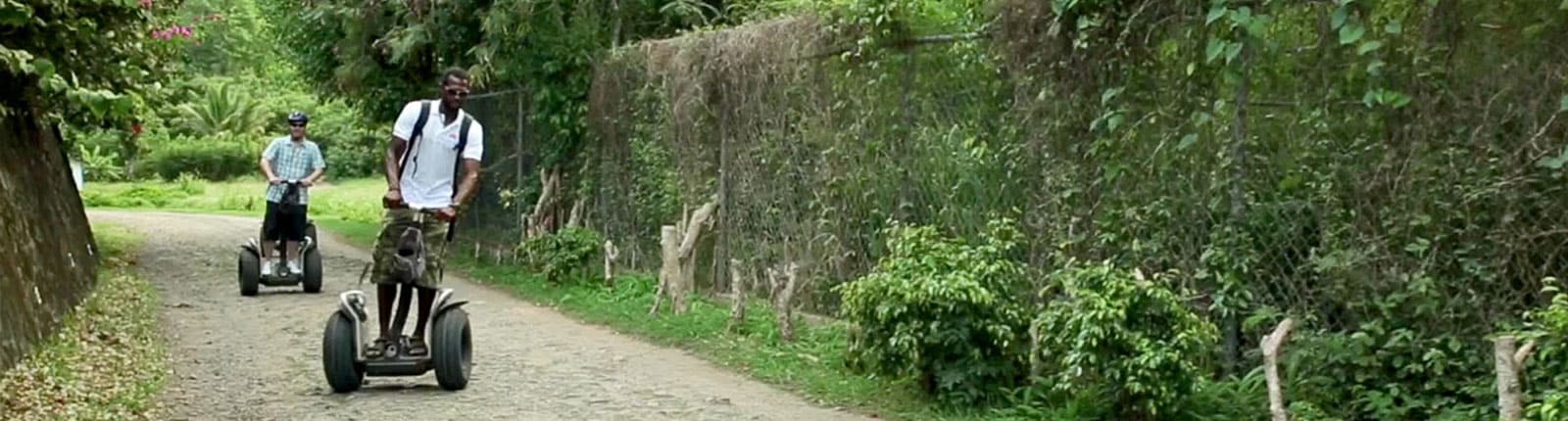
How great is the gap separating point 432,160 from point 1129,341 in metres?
3.35

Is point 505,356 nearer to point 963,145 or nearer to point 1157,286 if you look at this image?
point 963,145

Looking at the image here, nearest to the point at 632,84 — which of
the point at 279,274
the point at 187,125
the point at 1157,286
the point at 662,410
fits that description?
the point at 279,274

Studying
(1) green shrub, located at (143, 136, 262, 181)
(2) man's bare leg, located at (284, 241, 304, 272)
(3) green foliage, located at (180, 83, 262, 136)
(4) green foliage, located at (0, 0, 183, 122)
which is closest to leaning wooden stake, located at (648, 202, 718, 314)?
(4) green foliage, located at (0, 0, 183, 122)

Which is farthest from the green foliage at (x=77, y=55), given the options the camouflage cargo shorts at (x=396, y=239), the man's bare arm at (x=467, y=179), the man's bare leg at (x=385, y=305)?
the man's bare arm at (x=467, y=179)

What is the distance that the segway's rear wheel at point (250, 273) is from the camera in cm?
1444

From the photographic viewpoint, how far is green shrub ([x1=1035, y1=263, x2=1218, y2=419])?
6.85m

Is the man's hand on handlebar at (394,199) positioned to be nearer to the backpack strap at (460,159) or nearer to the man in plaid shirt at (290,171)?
the backpack strap at (460,159)

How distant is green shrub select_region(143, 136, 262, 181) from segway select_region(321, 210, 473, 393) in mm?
47552

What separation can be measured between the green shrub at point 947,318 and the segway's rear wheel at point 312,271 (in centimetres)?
748

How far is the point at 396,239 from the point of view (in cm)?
830

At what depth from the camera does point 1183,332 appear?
22.6 ft

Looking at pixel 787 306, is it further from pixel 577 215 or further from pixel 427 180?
pixel 577 215

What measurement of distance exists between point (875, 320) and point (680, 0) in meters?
9.24

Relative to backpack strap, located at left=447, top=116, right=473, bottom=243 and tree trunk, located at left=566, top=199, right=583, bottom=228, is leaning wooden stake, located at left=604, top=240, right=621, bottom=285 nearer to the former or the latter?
tree trunk, located at left=566, top=199, right=583, bottom=228
